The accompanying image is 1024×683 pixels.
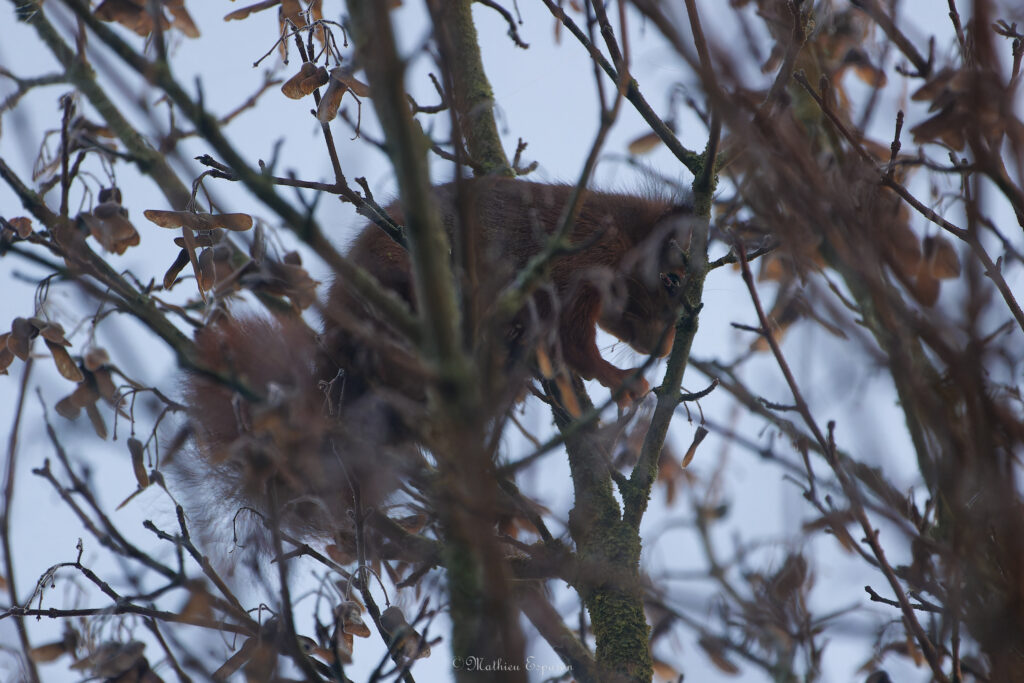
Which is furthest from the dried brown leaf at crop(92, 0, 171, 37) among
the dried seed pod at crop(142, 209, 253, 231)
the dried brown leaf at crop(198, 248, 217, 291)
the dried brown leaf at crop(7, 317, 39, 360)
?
the dried brown leaf at crop(7, 317, 39, 360)

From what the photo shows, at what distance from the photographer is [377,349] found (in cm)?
140

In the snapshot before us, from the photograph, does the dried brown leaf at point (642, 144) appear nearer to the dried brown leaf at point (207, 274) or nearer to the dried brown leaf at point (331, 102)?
the dried brown leaf at point (331, 102)

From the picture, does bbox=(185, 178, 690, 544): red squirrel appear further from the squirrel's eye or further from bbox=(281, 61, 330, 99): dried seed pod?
bbox=(281, 61, 330, 99): dried seed pod

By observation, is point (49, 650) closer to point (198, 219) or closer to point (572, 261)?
point (198, 219)

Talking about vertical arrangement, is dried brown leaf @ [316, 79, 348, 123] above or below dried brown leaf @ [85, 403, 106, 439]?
above

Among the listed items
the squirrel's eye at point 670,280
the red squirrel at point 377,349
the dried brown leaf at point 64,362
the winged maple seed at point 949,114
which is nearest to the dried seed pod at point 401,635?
the red squirrel at point 377,349

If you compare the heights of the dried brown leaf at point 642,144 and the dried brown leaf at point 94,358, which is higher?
the dried brown leaf at point 642,144

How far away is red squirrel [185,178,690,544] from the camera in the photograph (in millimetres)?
1491

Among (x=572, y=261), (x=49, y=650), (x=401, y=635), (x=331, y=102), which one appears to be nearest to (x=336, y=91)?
(x=331, y=102)

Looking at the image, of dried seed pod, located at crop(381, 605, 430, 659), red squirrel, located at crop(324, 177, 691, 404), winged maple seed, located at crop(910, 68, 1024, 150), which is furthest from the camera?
red squirrel, located at crop(324, 177, 691, 404)

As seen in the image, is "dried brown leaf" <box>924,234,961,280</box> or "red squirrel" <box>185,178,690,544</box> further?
"dried brown leaf" <box>924,234,961,280</box>

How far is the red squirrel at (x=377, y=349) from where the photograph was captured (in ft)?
4.89

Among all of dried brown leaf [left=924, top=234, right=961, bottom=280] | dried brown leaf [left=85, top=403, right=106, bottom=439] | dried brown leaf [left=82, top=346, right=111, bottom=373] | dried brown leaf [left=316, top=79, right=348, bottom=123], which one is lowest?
dried brown leaf [left=85, top=403, right=106, bottom=439]

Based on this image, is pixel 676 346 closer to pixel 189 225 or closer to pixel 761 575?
pixel 761 575
